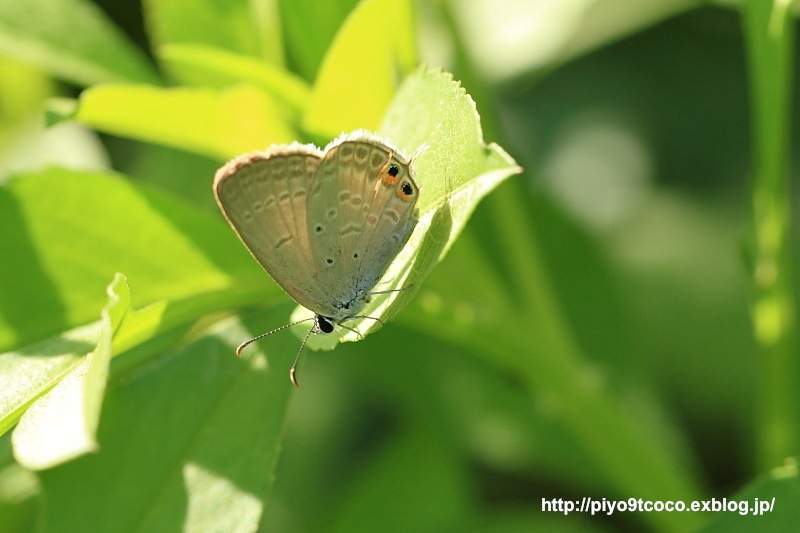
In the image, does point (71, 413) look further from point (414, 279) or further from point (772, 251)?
point (772, 251)

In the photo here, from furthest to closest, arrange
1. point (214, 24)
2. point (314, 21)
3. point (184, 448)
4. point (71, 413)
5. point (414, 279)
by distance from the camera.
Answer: point (214, 24), point (314, 21), point (184, 448), point (414, 279), point (71, 413)

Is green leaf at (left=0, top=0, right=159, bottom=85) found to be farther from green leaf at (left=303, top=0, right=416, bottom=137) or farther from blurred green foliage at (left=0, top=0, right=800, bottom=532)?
green leaf at (left=303, top=0, right=416, bottom=137)

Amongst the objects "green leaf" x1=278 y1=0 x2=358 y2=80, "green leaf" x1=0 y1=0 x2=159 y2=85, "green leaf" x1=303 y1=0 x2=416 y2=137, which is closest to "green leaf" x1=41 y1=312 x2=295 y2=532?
"green leaf" x1=303 y1=0 x2=416 y2=137

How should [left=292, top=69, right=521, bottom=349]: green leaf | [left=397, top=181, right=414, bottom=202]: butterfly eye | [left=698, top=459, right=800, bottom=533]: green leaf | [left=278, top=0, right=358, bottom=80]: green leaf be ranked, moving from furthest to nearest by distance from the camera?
[left=278, top=0, right=358, bottom=80]: green leaf, [left=397, top=181, right=414, bottom=202]: butterfly eye, [left=698, top=459, right=800, bottom=533]: green leaf, [left=292, top=69, right=521, bottom=349]: green leaf

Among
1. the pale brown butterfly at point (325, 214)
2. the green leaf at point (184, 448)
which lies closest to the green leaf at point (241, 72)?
the pale brown butterfly at point (325, 214)

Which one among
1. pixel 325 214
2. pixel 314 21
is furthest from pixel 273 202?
pixel 314 21

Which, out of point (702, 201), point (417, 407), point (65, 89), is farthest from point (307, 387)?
point (702, 201)
